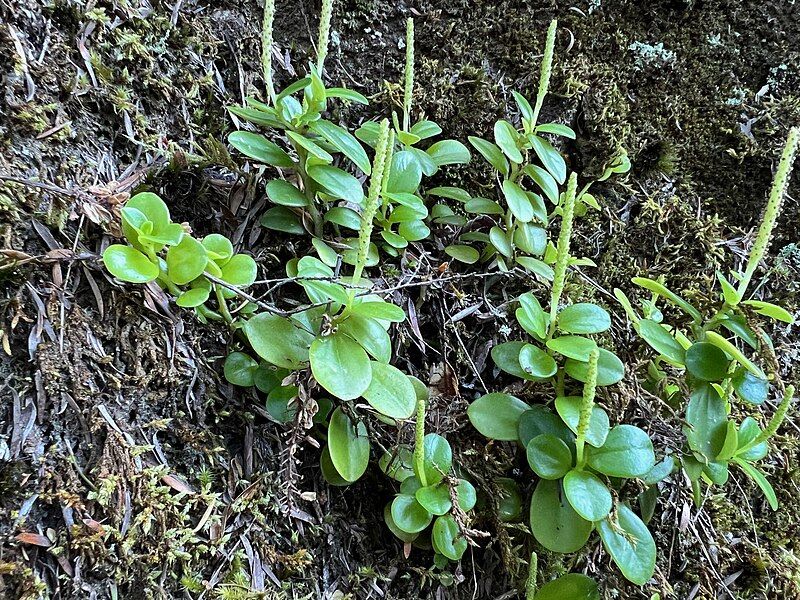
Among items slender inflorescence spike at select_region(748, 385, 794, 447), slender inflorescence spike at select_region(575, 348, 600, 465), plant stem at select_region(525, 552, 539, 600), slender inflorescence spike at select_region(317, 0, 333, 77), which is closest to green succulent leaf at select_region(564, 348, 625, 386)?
slender inflorescence spike at select_region(575, 348, 600, 465)

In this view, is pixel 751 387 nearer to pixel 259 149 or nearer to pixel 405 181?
pixel 405 181

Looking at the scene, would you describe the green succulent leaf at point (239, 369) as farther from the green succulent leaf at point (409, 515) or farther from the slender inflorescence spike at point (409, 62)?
the slender inflorescence spike at point (409, 62)

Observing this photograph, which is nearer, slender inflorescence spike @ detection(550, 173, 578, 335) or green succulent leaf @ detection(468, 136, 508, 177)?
slender inflorescence spike @ detection(550, 173, 578, 335)

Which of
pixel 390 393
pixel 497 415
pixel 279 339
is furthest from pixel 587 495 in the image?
pixel 279 339

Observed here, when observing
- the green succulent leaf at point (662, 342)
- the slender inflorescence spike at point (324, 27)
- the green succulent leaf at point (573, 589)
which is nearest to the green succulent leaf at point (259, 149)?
the slender inflorescence spike at point (324, 27)

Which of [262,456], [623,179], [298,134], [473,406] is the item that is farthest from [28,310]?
[623,179]

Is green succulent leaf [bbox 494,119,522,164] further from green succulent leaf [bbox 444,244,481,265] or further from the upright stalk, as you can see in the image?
the upright stalk

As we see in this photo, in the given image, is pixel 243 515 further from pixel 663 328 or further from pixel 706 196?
pixel 706 196
